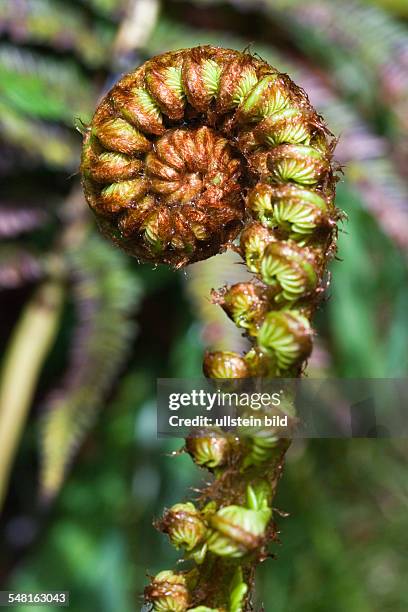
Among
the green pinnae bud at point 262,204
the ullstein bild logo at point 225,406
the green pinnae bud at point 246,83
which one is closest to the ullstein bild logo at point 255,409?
the ullstein bild logo at point 225,406

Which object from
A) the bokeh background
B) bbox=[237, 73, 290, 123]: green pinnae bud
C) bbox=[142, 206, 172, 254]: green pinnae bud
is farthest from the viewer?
the bokeh background

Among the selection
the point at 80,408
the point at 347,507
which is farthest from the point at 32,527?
the point at 347,507

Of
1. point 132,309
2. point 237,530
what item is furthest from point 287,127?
point 132,309

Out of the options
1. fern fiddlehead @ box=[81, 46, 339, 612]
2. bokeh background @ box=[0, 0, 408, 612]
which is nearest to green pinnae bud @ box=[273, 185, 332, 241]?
fern fiddlehead @ box=[81, 46, 339, 612]

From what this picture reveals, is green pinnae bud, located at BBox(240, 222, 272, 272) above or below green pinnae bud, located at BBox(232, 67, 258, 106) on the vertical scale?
below

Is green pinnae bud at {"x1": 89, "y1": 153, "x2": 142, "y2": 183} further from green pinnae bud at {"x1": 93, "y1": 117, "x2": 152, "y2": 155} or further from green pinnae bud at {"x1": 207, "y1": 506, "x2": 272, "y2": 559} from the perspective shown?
green pinnae bud at {"x1": 207, "y1": 506, "x2": 272, "y2": 559}

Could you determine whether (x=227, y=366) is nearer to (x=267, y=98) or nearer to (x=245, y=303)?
(x=245, y=303)

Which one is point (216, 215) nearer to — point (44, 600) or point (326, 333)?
point (44, 600)
